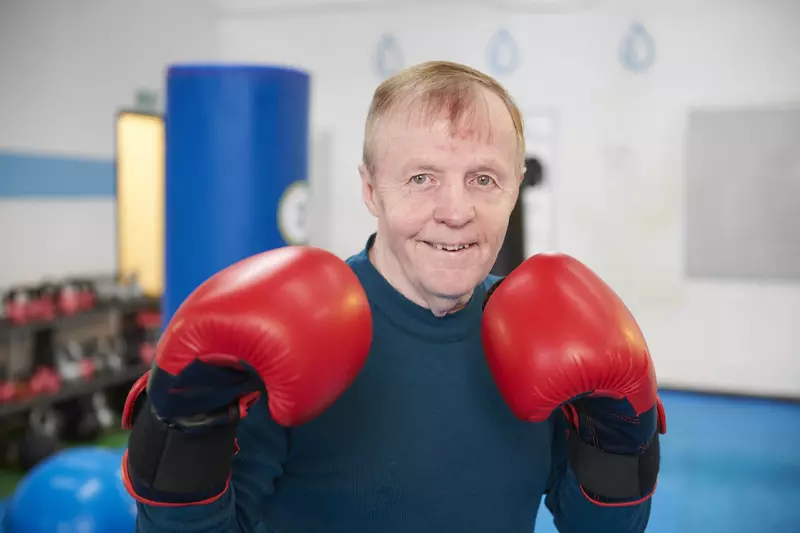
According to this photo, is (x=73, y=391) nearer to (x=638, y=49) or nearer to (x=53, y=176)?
(x=53, y=176)

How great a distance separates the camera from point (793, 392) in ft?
18.1

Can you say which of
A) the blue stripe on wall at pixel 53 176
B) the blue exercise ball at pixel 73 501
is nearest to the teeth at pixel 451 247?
the blue exercise ball at pixel 73 501

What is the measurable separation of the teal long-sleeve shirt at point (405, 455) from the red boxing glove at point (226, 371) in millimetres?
90

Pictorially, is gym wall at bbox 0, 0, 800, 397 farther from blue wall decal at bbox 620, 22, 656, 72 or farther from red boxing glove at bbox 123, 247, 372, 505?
red boxing glove at bbox 123, 247, 372, 505

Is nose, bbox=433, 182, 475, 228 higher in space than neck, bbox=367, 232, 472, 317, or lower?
higher

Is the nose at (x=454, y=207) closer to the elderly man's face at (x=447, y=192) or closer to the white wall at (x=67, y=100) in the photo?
the elderly man's face at (x=447, y=192)

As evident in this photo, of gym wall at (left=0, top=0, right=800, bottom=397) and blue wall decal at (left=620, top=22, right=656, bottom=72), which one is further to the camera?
blue wall decal at (left=620, top=22, right=656, bottom=72)

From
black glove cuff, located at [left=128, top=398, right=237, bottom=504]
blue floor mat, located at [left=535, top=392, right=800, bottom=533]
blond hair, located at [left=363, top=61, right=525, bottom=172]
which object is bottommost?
blue floor mat, located at [left=535, top=392, right=800, bottom=533]

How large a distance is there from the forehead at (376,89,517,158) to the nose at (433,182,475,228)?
0.20 ft

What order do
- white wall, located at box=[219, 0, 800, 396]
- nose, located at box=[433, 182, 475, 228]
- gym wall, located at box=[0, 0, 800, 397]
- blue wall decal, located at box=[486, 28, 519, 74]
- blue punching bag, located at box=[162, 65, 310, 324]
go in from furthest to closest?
blue wall decal, located at box=[486, 28, 519, 74] → white wall, located at box=[219, 0, 800, 396] → gym wall, located at box=[0, 0, 800, 397] → blue punching bag, located at box=[162, 65, 310, 324] → nose, located at box=[433, 182, 475, 228]

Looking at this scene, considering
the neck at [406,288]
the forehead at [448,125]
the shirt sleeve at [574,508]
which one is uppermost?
the forehead at [448,125]

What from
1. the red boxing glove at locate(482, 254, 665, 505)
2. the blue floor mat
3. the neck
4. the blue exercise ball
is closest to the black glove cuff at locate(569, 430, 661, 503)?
the red boxing glove at locate(482, 254, 665, 505)

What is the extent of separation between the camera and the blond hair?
108 cm

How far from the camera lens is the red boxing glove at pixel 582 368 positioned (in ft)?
3.49
